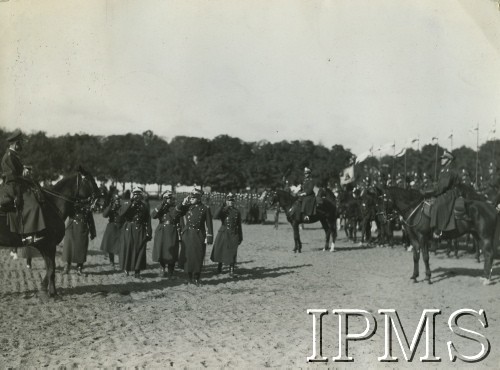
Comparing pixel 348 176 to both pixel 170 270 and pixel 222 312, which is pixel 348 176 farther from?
pixel 222 312

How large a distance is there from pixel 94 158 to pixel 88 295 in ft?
141

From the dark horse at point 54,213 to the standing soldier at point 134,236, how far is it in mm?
1226

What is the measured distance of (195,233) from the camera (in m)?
11.8

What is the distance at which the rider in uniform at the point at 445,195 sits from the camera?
12305 mm

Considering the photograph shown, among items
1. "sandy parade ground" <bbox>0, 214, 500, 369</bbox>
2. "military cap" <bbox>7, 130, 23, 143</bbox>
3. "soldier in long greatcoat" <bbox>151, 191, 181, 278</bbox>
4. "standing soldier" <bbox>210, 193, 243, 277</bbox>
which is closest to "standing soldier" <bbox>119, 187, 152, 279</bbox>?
"soldier in long greatcoat" <bbox>151, 191, 181, 278</bbox>

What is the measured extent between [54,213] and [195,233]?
3.08m

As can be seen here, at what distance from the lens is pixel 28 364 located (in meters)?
6.50

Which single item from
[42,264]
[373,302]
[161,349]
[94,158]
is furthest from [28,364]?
[94,158]

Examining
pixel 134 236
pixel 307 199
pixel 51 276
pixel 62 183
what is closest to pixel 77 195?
pixel 62 183

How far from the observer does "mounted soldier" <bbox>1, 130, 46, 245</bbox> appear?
365 inches

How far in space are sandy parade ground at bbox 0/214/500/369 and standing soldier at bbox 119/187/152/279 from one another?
1.44ft

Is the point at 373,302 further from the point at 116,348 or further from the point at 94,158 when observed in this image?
the point at 94,158

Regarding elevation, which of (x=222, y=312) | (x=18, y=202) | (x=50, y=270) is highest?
(x=18, y=202)

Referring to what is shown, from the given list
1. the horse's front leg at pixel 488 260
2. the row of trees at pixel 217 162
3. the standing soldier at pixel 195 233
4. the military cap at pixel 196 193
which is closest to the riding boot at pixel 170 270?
the standing soldier at pixel 195 233
